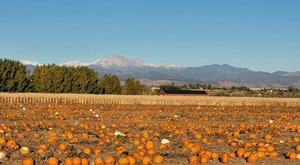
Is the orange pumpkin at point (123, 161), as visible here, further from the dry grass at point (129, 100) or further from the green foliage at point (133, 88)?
the green foliage at point (133, 88)

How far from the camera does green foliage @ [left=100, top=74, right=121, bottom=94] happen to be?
80.4m

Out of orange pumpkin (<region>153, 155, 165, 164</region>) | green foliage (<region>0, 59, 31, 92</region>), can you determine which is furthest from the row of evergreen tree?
orange pumpkin (<region>153, 155, 165, 164</region>)

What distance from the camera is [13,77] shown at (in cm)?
7269

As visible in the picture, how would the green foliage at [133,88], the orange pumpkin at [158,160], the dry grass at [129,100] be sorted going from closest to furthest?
the orange pumpkin at [158,160], the dry grass at [129,100], the green foliage at [133,88]

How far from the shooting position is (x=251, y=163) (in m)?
9.59

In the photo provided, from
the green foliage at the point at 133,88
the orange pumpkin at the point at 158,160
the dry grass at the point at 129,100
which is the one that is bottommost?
the orange pumpkin at the point at 158,160

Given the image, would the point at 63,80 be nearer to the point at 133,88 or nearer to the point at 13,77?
the point at 13,77

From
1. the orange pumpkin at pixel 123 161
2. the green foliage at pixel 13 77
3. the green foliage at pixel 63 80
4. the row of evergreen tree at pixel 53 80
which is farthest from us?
the green foliage at pixel 63 80

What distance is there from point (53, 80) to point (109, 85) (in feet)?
34.3

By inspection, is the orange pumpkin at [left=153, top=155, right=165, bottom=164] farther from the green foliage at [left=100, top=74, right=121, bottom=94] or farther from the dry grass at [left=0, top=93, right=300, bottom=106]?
the green foliage at [left=100, top=74, right=121, bottom=94]

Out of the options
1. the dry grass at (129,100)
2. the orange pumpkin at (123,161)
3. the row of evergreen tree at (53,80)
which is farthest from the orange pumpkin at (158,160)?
the row of evergreen tree at (53,80)

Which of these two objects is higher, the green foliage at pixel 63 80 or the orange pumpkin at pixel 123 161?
the green foliage at pixel 63 80

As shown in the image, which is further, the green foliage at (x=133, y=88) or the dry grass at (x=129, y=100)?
the green foliage at (x=133, y=88)

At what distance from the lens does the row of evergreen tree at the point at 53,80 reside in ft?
236
